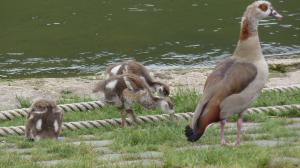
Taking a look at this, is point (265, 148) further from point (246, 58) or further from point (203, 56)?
point (203, 56)

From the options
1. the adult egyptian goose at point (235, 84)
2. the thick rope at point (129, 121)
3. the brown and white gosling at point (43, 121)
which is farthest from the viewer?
the thick rope at point (129, 121)

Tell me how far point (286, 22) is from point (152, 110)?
11.5m

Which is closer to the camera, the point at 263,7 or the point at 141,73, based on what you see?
the point at 263,7

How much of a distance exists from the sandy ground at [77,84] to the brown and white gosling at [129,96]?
7.85 ft

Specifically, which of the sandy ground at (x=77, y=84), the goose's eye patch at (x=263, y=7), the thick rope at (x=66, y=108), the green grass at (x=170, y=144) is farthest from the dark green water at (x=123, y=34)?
the goose's eye patch at (x=263, y=7)

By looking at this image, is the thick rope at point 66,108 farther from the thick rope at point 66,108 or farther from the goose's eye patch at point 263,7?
the goose's eye patch at point 263,7

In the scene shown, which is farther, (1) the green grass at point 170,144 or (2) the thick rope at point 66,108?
(2) the thick rope at point 66,108

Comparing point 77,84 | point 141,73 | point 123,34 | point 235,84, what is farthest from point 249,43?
point 123,34

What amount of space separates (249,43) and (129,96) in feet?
8.51

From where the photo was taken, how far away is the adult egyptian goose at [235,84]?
7.92m

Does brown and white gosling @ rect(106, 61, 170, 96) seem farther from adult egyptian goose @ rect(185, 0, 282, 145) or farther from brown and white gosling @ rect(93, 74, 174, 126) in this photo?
adult egyptian goose @ rect(185, 0, 282, 145)

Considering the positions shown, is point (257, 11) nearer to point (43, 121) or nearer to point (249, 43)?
point (249, 43)

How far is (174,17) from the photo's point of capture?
75.6 ft

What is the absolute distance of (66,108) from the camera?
11336mm
